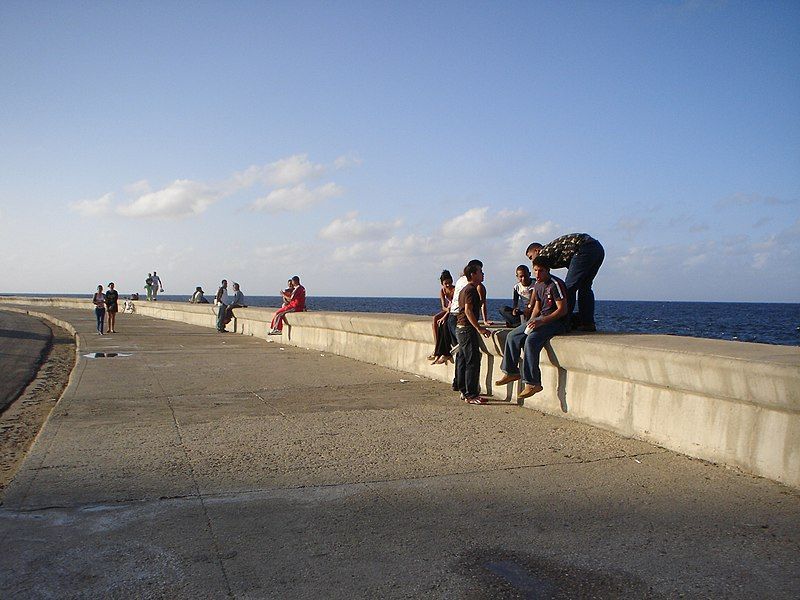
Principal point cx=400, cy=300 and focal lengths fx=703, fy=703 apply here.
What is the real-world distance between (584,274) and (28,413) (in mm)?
7119

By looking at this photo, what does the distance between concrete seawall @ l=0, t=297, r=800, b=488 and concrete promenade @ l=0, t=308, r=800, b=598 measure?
0.17m

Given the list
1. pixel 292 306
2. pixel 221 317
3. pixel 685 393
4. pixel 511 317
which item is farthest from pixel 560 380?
pixel 221 317

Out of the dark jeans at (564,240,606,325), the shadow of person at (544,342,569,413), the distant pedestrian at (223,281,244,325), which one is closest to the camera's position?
the shadow of person at (544,342,569,413)

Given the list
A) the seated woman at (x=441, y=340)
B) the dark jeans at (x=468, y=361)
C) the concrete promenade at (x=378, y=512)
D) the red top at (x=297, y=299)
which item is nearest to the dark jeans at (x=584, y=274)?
the dark jeans at (x=468, y=361)

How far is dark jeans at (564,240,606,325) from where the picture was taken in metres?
8.16

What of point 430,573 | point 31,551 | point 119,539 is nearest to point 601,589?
point 430,573

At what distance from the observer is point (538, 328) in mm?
7398

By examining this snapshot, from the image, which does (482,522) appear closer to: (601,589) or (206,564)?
(601,589)

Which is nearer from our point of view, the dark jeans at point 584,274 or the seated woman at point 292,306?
the dark jeans at point 584,274

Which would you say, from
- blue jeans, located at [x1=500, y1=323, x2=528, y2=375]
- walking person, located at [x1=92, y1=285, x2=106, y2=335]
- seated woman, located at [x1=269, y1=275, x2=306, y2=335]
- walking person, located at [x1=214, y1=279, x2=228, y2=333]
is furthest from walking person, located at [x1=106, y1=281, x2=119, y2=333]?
blue jeans, located at [x1=500, y1=323, x2=528, y2=375]

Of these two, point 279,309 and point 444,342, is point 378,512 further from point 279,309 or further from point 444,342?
point 279,309

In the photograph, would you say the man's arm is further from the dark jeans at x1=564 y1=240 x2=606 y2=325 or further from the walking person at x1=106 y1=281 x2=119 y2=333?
the walking person at x1=106 y1=281 x2=119 y2=333

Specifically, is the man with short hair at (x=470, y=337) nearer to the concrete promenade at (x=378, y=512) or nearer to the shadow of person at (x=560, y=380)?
the concrete promenade at (x=378, y=512)

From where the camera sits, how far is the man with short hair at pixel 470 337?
8359mm
